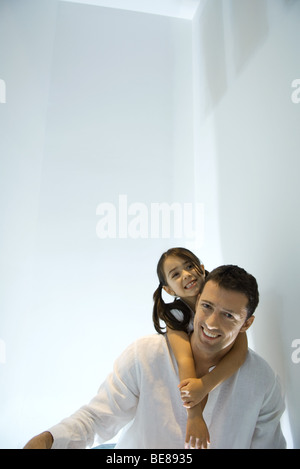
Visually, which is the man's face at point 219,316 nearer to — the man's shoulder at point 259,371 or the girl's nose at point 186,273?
the man's shoulder at point 259,371

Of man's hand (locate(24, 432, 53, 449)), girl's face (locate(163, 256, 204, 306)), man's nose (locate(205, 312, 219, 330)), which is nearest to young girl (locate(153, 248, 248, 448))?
girl's face (locate(163, 256, 204, 306))

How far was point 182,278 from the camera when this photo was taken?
4.30 ft

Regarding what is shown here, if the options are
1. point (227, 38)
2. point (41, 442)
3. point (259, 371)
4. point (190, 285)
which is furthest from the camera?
point (227, 38)

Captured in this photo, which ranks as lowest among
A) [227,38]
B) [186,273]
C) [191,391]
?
[191,391]

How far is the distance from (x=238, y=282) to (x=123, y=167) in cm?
111

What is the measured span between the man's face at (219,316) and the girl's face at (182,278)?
0.74ft

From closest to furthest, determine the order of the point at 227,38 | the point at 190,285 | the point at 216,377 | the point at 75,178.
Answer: the point at 216,377 → the point at 190,285 → the point at 227,38 → the point at 75,178

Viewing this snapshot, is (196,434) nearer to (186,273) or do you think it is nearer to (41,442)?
(41,442)

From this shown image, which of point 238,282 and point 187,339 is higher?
point 238,282

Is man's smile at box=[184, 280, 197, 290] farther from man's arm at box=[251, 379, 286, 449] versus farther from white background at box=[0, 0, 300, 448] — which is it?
man's arm at box=[251, 379, 286, 449]

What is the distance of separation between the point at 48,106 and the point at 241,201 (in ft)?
3.67

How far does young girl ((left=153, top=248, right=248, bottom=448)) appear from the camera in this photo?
3.18 ft

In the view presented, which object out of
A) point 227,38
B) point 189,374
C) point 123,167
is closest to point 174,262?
point 189,374

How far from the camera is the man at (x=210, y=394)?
1.04 m
